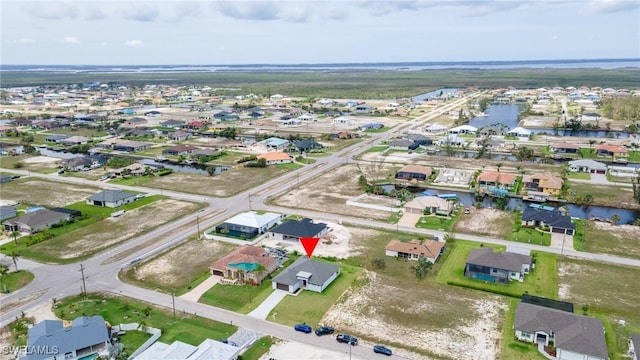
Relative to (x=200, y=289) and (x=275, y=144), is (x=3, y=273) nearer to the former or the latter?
(x=200, y=289)

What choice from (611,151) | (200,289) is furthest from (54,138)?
(611,151)

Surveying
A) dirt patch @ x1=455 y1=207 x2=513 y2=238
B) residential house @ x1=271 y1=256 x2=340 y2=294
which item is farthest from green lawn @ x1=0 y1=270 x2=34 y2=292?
dirt patch @ x1=455 y1=207 x2=513 y2=238

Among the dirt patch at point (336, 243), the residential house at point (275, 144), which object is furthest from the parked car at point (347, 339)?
the residential house at point (275, 144)

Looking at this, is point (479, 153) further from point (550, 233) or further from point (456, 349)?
point (456, 349)

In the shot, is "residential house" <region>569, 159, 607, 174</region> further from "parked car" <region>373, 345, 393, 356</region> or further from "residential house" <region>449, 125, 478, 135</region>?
"parked car" <region>373, 345, 393, 356</region>

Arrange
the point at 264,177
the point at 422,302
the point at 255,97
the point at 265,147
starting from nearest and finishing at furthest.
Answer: the point at 422,302, the point at 264,177, the point at 265,147, the point at 255,97

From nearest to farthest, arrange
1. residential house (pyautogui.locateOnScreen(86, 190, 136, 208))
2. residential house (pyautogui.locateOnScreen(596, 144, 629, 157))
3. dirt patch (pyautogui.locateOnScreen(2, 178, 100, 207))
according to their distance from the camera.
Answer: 1. residential house (pyautogui.locateOnScreen(86, 190, 136, 208))
2. dirt patch (pyautogui.locateOnScreen(2, 178, 100, 207))
3. residential house (pyautogui.locateOnScreen(596, 144, 629, 157))


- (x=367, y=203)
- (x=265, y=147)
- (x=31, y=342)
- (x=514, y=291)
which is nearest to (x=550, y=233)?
(x=514, y=291)
